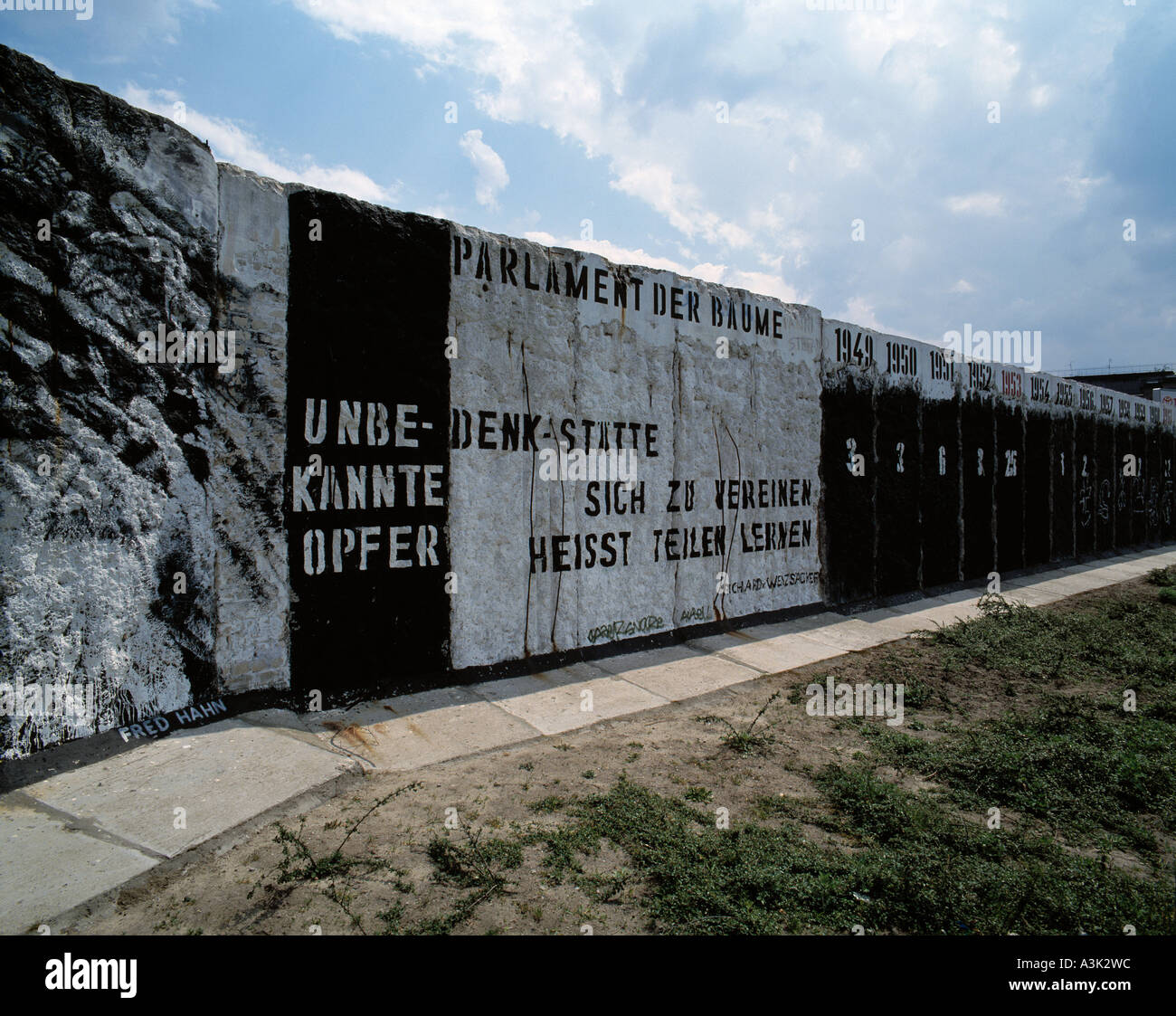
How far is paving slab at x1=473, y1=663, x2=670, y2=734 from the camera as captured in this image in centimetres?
445

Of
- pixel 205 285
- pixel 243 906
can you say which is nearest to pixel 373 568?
pixel 205 285

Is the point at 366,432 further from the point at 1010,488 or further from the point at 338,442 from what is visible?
the point at 1010,488

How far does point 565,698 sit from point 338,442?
2.29 metres

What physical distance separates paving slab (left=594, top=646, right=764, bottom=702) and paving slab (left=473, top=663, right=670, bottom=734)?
13 centimetres

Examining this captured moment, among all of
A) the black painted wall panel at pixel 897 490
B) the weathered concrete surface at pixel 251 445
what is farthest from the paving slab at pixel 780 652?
the weathered concrete surface at pixel 251 445

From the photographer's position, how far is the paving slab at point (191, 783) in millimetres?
2797

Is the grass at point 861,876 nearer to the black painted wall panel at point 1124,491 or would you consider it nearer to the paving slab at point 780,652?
the paving slab at point 780,652

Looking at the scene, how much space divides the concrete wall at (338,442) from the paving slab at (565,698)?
0.73 feet

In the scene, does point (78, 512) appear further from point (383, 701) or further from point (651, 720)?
point (651, 720)

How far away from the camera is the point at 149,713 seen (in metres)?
3.52

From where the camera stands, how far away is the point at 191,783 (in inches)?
123

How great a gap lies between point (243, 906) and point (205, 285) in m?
3.15

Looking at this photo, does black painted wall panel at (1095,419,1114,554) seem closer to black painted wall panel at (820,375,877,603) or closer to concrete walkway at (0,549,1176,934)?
black painted wall panel at (820,375,877,603)
